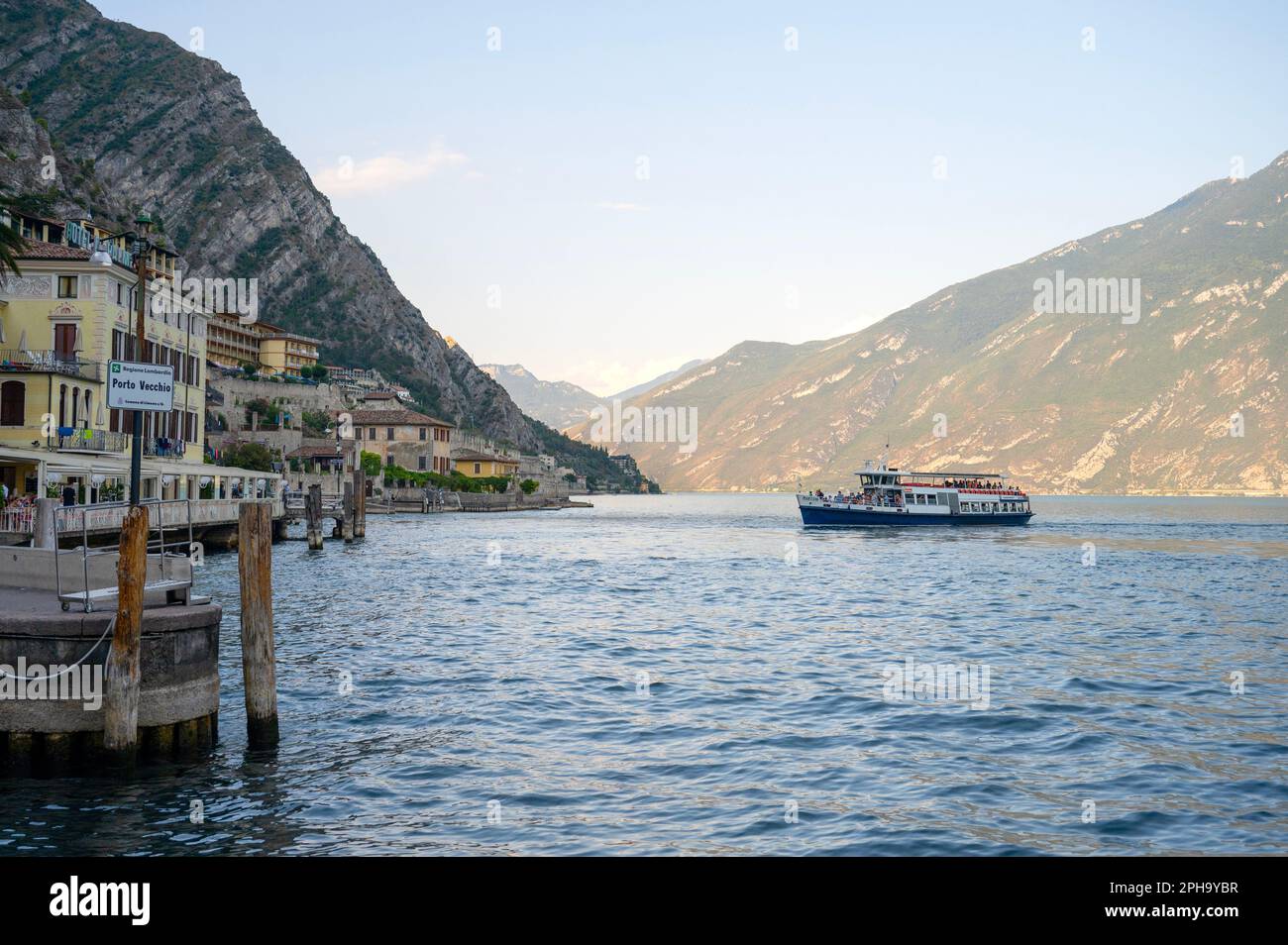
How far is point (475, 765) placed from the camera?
16.4 meters

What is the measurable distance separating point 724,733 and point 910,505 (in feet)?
301

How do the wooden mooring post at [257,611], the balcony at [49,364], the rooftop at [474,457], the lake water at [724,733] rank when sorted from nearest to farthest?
the lake water at [724,733], the wooden mooring post at [257,611], the balcony at [49,364], the rooftop at [474,457]

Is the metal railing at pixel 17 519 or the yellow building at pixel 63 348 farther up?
the yellow building at pixel 63 348

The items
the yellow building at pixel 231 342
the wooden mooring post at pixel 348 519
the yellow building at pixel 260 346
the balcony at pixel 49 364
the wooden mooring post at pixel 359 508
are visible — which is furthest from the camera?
the yellow building at pixel 260 346

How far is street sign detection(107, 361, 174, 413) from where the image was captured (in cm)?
1834

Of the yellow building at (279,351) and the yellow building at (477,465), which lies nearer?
the yellow building at (477,465)

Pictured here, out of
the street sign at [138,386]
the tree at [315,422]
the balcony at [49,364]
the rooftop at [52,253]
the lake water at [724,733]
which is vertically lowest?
the lake water at [724,733]

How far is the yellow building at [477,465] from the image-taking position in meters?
155

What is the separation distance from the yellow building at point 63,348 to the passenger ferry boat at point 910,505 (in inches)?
2778

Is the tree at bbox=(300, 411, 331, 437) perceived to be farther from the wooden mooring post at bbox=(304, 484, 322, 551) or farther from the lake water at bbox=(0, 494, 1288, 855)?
the lake water at bbox=(0, 494, 1288, 855)

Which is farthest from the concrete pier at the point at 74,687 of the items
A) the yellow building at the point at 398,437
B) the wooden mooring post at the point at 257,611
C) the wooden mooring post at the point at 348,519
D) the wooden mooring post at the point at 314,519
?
the yellow building at the point at 398,437

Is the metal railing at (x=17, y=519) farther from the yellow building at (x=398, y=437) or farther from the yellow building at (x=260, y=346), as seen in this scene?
the yellow building at (x=260, y=346)
